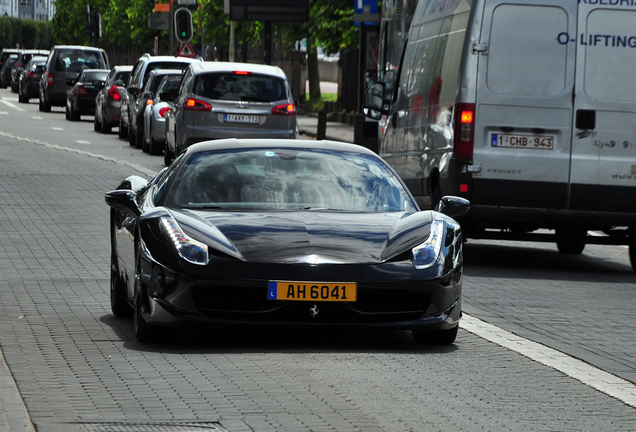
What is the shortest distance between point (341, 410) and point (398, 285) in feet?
4.99

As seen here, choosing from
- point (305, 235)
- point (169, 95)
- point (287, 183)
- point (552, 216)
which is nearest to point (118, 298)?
point (287, 183)

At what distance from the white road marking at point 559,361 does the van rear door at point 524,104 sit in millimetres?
3074

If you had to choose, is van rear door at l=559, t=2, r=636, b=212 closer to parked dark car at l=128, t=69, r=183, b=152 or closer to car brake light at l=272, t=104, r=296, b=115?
car brake light at l=272, t=104, r=296, b=115

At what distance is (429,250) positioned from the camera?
770 centimetres

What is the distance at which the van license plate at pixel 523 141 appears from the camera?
39.6 feet

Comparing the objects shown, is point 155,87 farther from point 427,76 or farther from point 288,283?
point 288,283

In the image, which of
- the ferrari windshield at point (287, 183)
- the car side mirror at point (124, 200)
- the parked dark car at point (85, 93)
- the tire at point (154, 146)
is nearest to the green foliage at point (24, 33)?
the parked dark car at point (85, 93)

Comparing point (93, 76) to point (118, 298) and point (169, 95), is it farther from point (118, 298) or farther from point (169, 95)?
point (118, 298)

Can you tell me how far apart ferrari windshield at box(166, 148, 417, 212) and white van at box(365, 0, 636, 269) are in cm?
345

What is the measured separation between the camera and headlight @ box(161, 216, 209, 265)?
7.43m

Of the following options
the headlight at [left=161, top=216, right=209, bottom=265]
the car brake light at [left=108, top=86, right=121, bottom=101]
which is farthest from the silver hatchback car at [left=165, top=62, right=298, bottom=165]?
the headlight at [left=161, top=216, right=209, bottom=265]

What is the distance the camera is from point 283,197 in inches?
327

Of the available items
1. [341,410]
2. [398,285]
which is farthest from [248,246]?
[341,410]

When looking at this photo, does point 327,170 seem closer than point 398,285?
No
